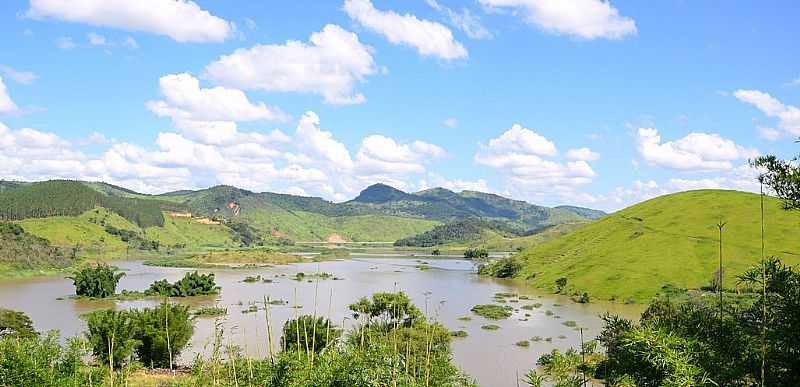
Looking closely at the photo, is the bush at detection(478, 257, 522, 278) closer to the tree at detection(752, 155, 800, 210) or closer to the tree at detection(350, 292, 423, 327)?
the tree at detection(350, 292, 423, 327)

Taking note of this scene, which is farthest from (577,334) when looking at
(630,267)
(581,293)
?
(630,267)

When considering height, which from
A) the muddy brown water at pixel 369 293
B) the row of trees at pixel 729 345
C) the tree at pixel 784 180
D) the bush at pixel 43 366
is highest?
the tree at pixel 784 180

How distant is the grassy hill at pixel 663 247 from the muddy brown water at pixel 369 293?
8094 millimetres

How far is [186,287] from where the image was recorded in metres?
92.7

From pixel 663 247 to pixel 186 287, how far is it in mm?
83222

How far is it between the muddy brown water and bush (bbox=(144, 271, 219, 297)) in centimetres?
288

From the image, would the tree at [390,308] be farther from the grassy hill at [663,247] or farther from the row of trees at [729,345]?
the grassy hill at [663,247]

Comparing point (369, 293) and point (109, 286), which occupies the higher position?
point (109, 286)

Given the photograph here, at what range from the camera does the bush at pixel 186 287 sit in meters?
90.2

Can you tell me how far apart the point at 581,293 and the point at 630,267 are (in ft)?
39.7

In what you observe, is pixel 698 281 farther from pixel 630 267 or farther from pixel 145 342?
pixel 145 342

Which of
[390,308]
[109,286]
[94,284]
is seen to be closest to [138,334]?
[390,308]

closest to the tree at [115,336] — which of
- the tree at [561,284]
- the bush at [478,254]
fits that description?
the tree at [561,284]

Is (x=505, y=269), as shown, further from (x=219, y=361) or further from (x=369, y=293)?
(x=219, y=361)
